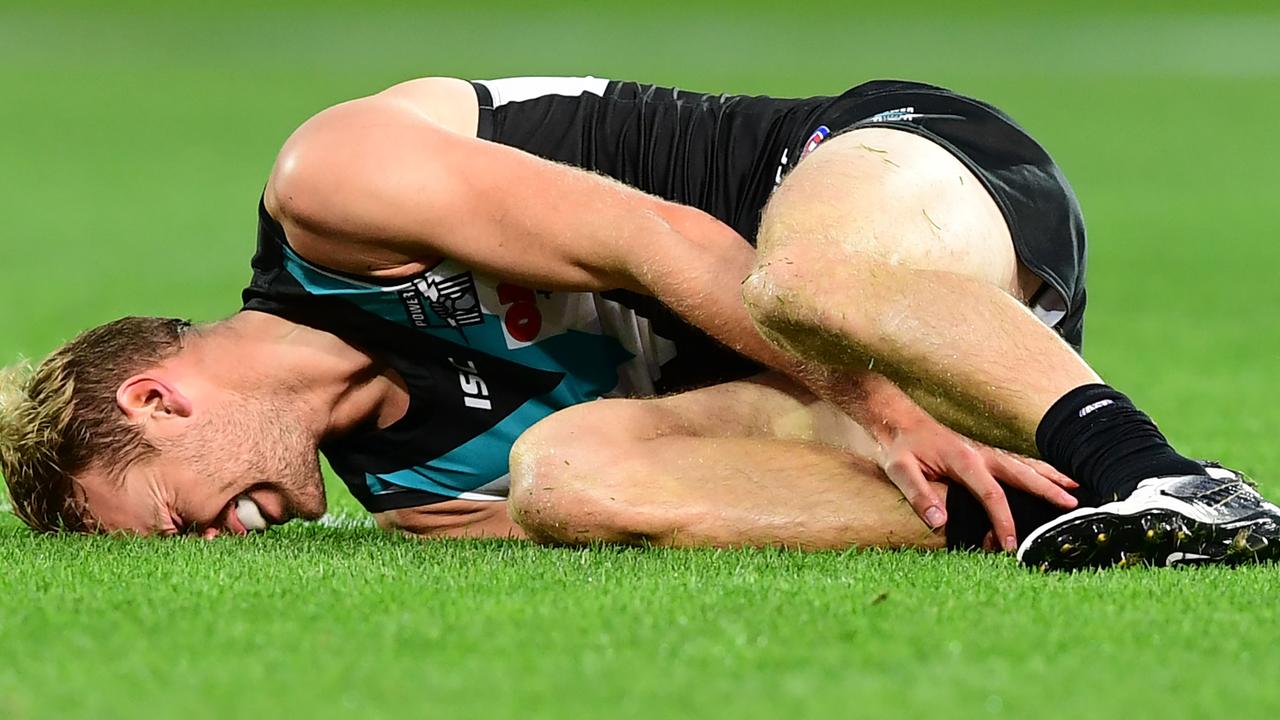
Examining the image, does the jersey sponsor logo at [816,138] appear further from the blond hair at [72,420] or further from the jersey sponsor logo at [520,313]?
the blond hair at [72,420]

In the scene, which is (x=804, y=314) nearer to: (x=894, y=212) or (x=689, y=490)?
(x=894, y=212)

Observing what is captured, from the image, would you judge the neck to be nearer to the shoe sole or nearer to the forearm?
the forearm

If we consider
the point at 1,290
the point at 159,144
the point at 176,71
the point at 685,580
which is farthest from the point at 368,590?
the point at 176,71

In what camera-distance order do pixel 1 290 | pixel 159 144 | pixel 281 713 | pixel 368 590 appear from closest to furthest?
1. pixel 281 713
2. pixel 368 590
3. pixel 1 290
4. pixel 159 144

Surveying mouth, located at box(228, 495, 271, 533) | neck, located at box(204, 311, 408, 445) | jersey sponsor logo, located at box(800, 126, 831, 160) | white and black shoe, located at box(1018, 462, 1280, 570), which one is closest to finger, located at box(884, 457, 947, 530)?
white and black shoe, located at box(1018, 462, 1280, 570)

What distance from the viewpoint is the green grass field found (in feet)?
7.86

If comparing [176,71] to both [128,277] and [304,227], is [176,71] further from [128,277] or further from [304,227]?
[304,227]

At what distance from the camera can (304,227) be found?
145 inches

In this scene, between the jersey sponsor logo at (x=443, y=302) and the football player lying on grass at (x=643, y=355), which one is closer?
the football player lying on grass at (x=643, y=355)

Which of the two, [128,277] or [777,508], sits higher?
[777,508]

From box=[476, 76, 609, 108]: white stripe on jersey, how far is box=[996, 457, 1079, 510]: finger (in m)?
1.32

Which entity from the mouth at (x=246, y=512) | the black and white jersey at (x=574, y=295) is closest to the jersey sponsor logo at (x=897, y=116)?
the black and white jersey at (x=574, y=295)

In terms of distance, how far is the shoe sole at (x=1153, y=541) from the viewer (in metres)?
3.03

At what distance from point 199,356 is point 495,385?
0.63 metres
